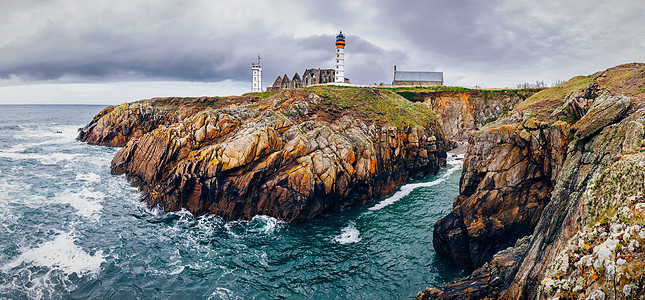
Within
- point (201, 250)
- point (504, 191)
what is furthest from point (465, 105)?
point (201, 250)

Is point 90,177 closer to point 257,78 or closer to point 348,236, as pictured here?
point 348,236

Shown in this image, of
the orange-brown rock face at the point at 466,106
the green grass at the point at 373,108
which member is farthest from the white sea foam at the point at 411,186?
the orange-brown rock face at the point at 466,106

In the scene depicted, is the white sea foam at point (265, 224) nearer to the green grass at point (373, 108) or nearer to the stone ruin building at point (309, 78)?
Result: the green grass at point (373, 108)

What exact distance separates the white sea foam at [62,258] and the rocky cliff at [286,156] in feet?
32.6

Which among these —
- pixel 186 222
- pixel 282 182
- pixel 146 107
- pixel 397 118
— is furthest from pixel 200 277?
pixel 146 107

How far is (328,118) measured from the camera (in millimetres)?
48969

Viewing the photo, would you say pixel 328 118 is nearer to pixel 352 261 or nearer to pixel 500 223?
pixel 352 261

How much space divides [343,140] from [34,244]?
34078mm

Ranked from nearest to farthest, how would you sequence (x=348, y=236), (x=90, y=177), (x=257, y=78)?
(x=348, y=236), (x=90, y=177), (x=257, y=78)

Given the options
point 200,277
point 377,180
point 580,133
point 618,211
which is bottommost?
point 200,277

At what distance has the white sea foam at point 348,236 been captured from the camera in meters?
29.8

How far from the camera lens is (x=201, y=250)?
92.2ft

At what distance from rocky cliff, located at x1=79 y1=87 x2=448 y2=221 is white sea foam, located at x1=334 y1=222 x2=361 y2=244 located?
14.5 feet

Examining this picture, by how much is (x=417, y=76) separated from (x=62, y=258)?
97.4 m
